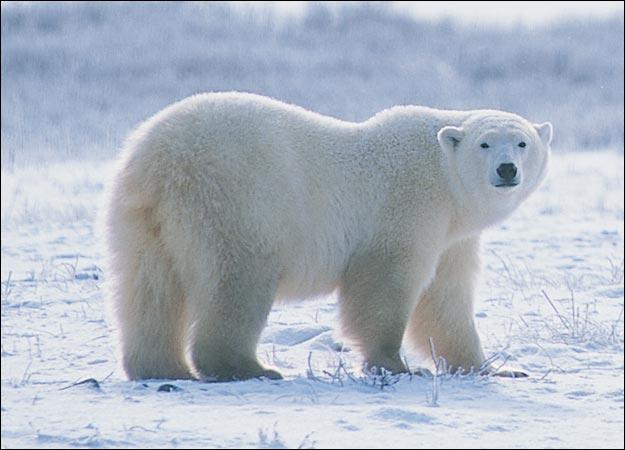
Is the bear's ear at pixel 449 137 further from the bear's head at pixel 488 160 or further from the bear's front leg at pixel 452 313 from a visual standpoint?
the bear's front leg at pixel 452 313

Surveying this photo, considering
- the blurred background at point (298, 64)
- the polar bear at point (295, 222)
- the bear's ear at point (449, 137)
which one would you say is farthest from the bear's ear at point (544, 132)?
the blurred background at point (298, 64)

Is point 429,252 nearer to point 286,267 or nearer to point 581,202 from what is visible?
point 286,267

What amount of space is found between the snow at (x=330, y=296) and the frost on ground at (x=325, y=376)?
2cm

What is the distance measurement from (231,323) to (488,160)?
137 cm

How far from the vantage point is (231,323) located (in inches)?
189

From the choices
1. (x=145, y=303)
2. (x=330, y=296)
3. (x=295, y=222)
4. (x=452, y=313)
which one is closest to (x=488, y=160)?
(x=452, y=313)

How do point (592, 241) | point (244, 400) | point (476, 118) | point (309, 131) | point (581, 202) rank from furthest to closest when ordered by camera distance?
point (581, 202)
point (592, 241)
point (476, 118)
point (309, 131)
point (244, 400)

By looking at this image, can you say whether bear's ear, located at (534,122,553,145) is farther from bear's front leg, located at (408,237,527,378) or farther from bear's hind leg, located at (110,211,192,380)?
bear's hind leg, located at (110,211,192,380)

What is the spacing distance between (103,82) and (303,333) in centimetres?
1427

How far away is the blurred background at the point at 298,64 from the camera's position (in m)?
18.0

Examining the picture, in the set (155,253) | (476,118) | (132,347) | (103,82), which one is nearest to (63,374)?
(132,347)

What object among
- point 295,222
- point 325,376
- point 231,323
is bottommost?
point 325,376

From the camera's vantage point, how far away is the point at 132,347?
196 inches

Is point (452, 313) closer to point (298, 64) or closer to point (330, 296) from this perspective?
point (330, 296)
